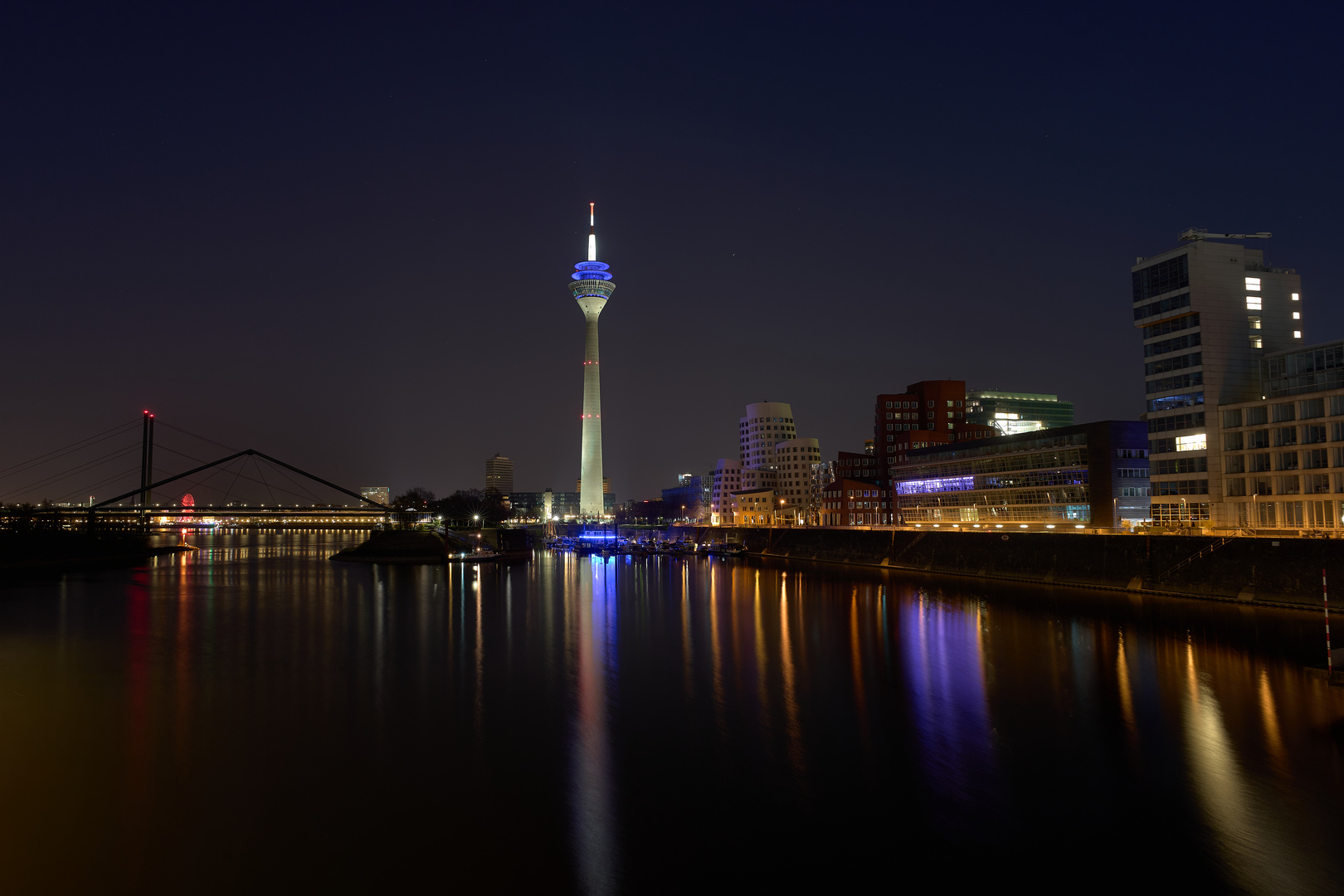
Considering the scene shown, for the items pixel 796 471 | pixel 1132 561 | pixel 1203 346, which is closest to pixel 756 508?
pixel 796 471

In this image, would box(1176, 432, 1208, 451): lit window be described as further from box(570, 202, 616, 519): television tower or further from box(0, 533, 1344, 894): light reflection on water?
box(570, 202, 616, 519): television tower

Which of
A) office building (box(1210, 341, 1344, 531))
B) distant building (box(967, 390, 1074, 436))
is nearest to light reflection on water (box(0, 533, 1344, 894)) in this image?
office building (box(1210, 341, 1344, 531))

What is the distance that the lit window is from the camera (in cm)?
4453

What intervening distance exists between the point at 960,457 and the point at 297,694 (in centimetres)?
6726

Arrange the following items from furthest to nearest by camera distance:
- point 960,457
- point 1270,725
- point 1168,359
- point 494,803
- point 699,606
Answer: point 960,457, point 1168,359, point 699,606, point 1270,725, point 494,803

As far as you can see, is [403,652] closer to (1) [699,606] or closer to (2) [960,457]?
(1) [699,606]

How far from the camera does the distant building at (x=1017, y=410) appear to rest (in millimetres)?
129375

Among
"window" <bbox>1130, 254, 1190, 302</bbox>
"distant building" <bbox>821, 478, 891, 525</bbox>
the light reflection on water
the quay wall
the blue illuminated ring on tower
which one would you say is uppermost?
the blue illuminated ring on tower

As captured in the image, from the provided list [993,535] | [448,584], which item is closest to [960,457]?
[993,535]

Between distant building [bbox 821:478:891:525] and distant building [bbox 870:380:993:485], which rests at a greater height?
distant building [bbox 870:380:993:485]

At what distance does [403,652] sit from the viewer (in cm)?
Answer: 2852

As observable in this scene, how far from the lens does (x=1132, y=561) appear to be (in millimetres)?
41531

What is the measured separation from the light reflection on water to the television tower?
119769 millimetres

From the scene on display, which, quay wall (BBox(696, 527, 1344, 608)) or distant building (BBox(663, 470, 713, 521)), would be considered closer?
quay wall (BBox(696, 527, 1344, 608))
